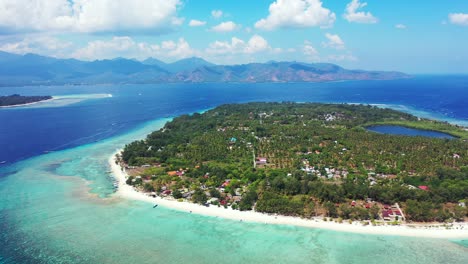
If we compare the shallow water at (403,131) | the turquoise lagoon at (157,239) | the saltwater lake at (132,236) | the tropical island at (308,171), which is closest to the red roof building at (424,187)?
the tropical island at (308,171)

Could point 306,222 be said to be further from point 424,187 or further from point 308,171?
point 424,187

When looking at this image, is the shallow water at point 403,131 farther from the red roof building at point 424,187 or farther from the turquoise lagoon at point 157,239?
the turquoise lagoon at point 157,239

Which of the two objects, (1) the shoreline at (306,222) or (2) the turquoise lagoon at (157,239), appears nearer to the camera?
(2) the turquoise lagoon at (157,239)

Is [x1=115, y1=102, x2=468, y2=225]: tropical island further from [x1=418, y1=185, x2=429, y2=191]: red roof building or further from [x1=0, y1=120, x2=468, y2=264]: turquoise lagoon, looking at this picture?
[x1=0, y1=120, x2=468, y2=264]: turquoise lagoon

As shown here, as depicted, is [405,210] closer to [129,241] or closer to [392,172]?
[392,172]

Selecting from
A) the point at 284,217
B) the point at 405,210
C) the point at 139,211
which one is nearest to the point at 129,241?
the point at 139,211

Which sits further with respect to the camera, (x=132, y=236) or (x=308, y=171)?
(x=308, y=171)

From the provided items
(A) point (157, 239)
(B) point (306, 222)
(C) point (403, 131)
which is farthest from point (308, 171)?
(C) point (403, 131)
